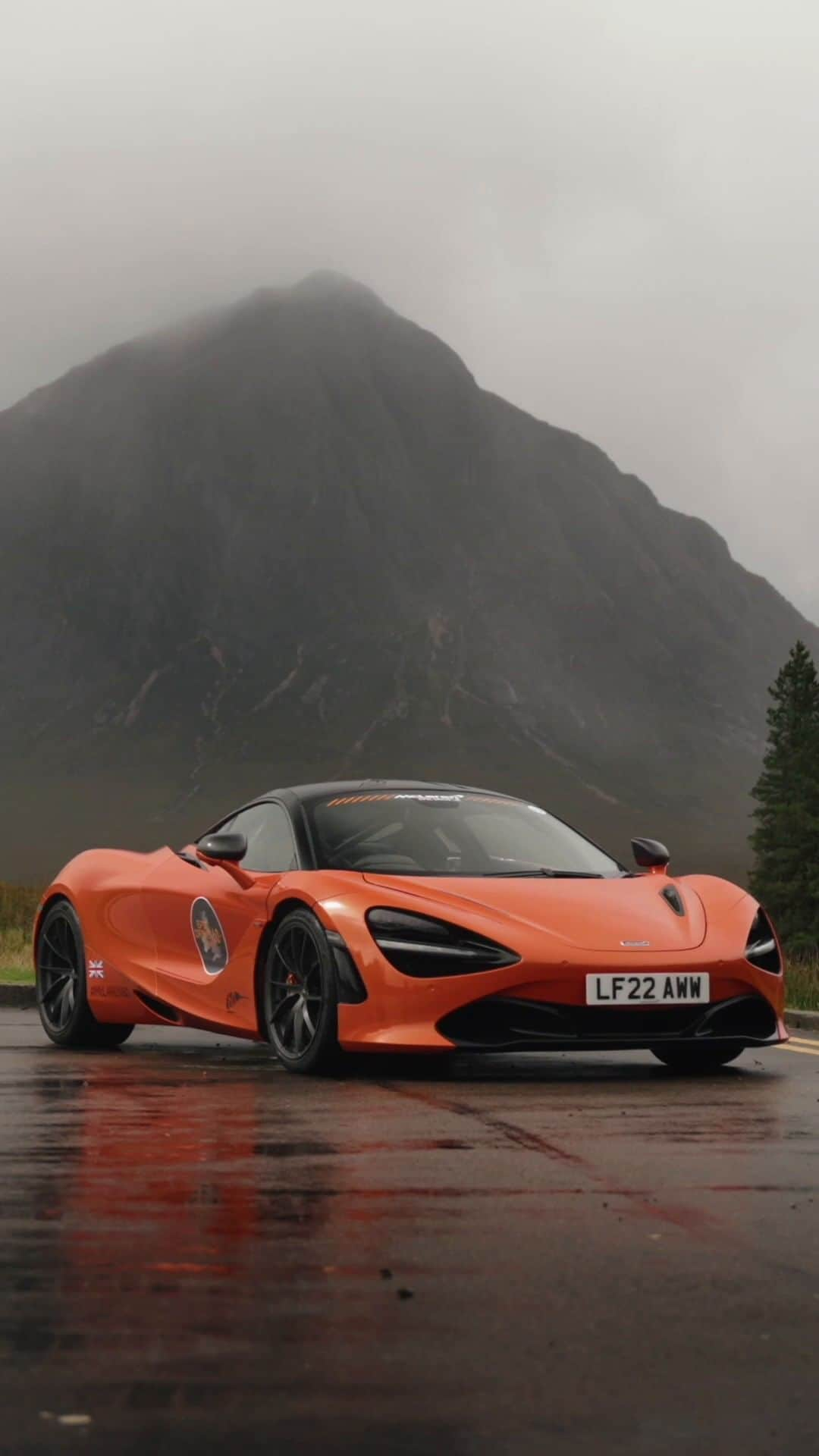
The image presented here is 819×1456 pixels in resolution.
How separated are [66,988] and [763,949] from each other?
4133 millimetres

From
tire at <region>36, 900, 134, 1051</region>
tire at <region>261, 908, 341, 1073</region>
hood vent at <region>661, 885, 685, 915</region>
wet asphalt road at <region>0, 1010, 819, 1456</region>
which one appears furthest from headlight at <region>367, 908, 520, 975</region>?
tire at <region>36, 900, 134, 1051</region>

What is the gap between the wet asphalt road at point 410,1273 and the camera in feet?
12.3

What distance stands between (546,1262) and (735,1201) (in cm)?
111

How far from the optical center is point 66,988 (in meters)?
12.2

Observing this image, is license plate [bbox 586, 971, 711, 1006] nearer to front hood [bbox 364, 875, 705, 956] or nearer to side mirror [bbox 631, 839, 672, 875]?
front hood [bbox 364, 875, 705, 956]

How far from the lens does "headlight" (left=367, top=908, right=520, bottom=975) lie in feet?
30.4

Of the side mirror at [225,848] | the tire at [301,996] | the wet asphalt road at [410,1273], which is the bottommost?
the wet asphalt road at [410,1273]

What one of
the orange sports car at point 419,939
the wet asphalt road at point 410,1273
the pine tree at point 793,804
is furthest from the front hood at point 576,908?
the pine tree at point 793,804

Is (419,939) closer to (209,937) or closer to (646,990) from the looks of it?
(646,990)

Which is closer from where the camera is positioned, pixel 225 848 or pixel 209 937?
pixel 225 848

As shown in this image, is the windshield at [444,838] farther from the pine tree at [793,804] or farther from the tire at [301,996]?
the pine tree at [793,804]

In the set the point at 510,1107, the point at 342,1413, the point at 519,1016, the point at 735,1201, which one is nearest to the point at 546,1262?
the point at 735,1201

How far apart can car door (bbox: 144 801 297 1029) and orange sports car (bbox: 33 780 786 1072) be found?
0.5 inches

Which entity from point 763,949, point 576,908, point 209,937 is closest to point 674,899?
point 763,949
